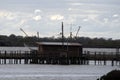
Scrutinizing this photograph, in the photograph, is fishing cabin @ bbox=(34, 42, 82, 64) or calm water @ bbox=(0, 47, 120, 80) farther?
fishing cabin @ bbox=(34, 42, 82, 64)

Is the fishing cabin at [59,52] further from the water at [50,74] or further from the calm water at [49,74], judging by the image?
the water at [50,74]

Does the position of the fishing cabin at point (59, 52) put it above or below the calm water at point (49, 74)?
above

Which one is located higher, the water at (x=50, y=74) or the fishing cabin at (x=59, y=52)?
the fishing cabin at (x=59, y=52)

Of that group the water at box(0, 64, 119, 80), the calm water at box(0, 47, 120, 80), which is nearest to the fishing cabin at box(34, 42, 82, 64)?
the calm water at box(0, 47, 120, 80)

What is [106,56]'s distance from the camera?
152 m

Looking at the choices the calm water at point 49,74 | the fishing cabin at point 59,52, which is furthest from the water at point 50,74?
the fishing cabin at point 59,52

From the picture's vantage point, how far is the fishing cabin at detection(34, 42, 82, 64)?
135375 millimetres

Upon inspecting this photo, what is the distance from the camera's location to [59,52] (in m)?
138

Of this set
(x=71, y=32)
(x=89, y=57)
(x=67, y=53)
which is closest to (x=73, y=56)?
(x=67, y=53)

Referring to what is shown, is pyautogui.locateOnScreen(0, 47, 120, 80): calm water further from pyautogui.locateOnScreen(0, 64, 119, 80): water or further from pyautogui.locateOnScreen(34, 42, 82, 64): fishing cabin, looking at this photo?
pyautogui.locateOnScreen(34, 42, 82, 64): fishing cabin

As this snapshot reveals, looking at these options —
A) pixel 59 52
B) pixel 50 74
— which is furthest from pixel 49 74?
pixel 59 52

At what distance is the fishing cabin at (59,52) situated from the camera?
13538 centimetres

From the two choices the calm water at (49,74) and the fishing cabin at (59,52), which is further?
the fishing cabin at (59,52)

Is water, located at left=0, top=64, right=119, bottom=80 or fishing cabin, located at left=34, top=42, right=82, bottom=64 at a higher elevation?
fishing cabin, located at left=34, top=42, right=82, bottom=64
